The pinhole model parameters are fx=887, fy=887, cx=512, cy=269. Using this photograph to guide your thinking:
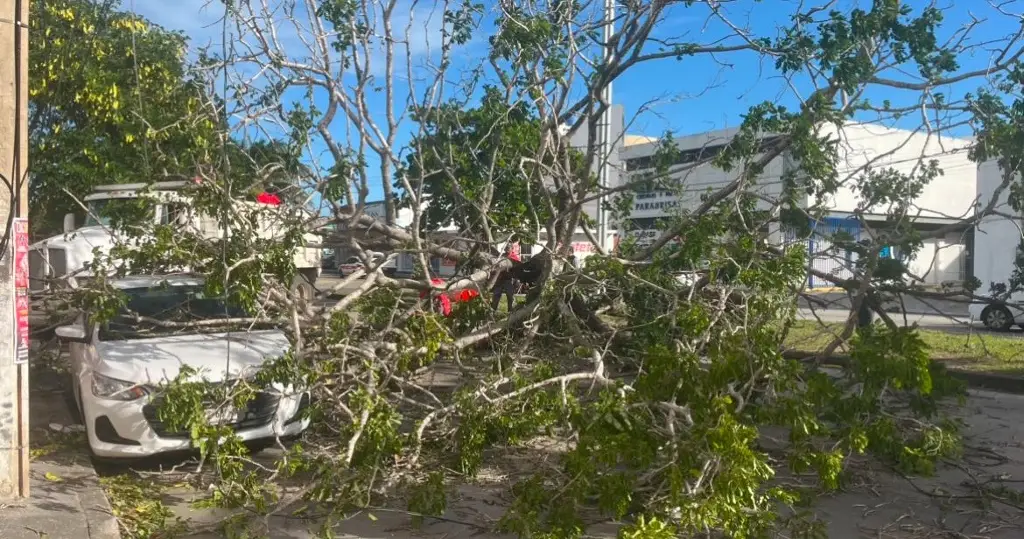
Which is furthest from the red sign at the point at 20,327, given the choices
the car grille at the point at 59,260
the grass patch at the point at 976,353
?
the car grille at the point at 59,260

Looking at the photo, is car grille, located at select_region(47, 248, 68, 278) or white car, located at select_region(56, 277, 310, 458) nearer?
white car, located at select_region(56, 277, 310, 458)

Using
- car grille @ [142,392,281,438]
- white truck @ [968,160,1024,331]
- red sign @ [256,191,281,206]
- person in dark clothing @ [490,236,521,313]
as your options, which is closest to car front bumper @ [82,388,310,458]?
car grille @ [142,392,281,438]

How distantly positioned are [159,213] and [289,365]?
230cm

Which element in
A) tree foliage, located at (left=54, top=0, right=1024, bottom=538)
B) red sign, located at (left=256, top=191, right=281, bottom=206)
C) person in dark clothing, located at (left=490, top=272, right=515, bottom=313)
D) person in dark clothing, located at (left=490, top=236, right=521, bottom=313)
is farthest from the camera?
person in dark clothing, located at (left=490, top=272, right=515, bottom=313)

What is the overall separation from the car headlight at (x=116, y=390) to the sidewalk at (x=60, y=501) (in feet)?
1.93

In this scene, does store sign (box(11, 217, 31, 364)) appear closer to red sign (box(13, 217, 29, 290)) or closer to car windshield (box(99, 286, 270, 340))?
red sign (box(13, 217, 29, 290))

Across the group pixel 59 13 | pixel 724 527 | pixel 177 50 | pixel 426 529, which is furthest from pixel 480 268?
pixel 59 13

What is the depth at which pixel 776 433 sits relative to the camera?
8.30m

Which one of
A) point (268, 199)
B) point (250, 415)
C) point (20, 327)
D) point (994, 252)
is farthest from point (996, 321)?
point (20, 327)

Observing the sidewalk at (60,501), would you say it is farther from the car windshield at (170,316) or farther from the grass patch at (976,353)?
the grass patch at (976,353)

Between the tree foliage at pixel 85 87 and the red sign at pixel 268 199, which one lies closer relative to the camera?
the red sign at pixel 268 199

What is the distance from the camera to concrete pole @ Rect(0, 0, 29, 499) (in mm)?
5594

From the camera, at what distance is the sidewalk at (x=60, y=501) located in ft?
17.6

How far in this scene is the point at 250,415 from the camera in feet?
22.6
